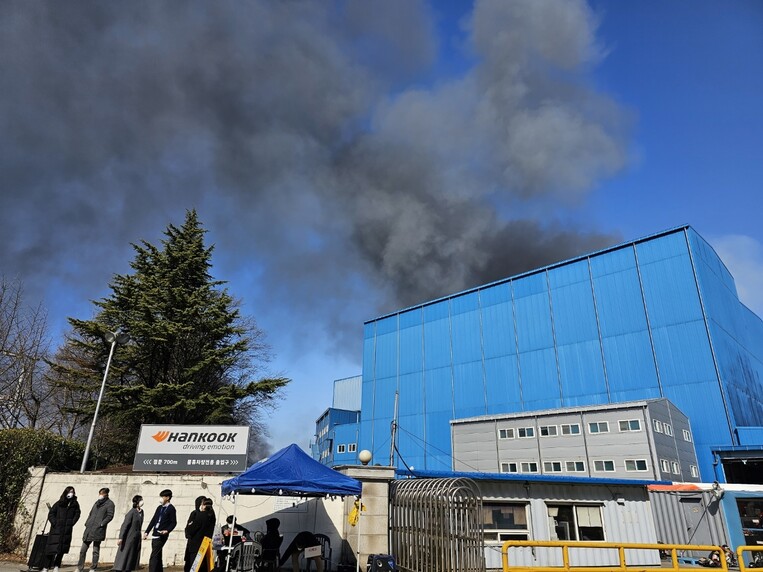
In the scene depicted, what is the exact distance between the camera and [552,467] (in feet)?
93.6

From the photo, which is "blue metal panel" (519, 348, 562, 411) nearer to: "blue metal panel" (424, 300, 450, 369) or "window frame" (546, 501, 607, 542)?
"blue metal panel" (424, 300, 450, 369)

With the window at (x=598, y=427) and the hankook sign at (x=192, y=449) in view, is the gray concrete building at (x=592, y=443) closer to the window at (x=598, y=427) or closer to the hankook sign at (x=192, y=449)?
the window at (x=598, y=427)

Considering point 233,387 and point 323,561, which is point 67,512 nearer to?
point 323,561

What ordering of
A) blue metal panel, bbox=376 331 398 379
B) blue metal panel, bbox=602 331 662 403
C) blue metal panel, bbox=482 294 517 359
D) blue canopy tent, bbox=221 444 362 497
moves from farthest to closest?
blue metal panel, bbox=376 331 398 379 → blue metal panel, bbox=482 294 517 359 → blue metal panel, bbox=602 331 662 403 → blue canopy tent, bbox=221 444 362 497

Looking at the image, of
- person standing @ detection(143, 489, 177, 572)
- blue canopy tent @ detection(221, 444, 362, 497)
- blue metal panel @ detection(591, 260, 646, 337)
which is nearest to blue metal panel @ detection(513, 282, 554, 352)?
blue metal panel @ detection(591, 260, 646, 337)

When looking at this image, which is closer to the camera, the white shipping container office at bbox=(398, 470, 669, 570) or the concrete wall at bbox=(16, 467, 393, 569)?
the concrete wall at bbox=(16, 467, 393, 569)

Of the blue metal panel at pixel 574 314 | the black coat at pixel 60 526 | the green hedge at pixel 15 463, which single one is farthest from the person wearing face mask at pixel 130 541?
the blue metal panel at pixel 574 314

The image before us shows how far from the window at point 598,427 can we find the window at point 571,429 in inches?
27.4

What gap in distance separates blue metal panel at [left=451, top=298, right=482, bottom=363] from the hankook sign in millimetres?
31979

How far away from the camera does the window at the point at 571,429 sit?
28.4m

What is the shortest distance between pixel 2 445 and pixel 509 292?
38582 millimetres

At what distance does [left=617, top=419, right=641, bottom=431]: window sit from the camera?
2629 centimetres

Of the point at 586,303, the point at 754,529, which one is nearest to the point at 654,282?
the point at 586,303

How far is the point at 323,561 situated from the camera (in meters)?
12.4
